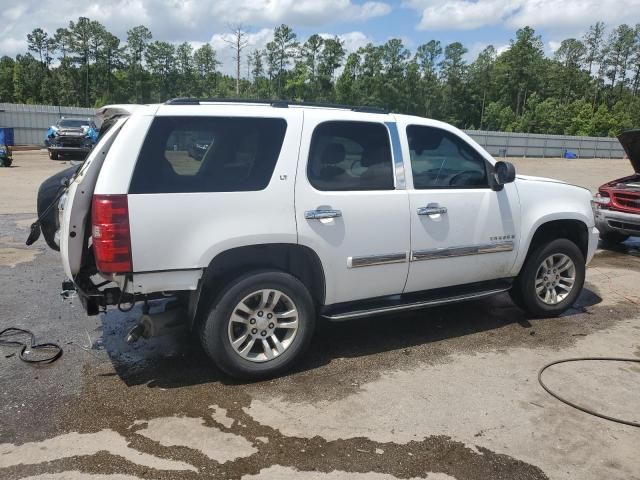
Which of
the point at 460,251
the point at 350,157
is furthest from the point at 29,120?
the point at 460,251

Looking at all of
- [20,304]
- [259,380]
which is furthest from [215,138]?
[20,304]

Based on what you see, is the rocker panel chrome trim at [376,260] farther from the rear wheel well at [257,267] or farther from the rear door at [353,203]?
the rear wheel well at [257,267]

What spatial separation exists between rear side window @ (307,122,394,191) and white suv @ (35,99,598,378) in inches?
0.4

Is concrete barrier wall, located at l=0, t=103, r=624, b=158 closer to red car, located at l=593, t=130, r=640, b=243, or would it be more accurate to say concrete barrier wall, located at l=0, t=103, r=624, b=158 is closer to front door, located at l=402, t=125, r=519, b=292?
red car, located at l=593, t=130, r=640, b=243

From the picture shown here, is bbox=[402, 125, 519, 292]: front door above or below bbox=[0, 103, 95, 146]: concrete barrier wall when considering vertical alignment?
below

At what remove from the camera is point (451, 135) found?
16.2ft

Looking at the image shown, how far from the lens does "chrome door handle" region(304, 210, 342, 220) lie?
13.3 feet

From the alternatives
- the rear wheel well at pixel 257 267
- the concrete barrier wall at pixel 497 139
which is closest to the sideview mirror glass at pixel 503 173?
the rear wheel well at pixel 257 267

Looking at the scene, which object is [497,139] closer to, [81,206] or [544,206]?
[544,206]

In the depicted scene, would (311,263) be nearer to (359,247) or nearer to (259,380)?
(359,247)

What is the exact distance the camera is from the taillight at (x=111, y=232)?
11.4ft

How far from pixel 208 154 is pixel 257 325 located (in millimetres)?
1274

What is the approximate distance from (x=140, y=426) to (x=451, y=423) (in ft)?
6.44

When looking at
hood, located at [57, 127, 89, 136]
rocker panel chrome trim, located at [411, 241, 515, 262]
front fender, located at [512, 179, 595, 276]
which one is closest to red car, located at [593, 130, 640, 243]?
front fender, located at [512, 179, 595, 276]
